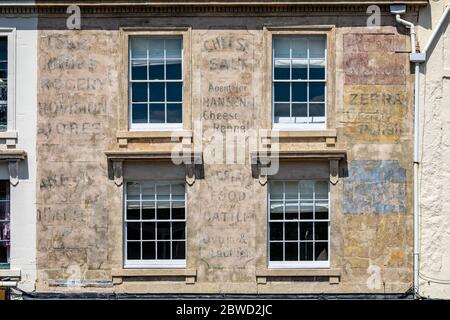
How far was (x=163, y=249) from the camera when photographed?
82.5 ft

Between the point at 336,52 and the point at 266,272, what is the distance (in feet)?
14.1

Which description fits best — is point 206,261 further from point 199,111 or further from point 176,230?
point 199,111

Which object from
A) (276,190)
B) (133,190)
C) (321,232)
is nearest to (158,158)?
(133,190)

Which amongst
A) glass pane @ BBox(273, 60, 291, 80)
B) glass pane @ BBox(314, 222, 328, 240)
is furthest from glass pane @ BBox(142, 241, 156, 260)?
glass pane @ BBox(273, 60, 291, 80)

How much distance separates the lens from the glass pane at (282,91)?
2516 cm

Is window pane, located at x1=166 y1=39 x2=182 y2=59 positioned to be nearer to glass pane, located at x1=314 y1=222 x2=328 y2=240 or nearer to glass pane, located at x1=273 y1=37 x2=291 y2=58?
glass pane, located at x1=273 y1=37 x2=291 y2=58

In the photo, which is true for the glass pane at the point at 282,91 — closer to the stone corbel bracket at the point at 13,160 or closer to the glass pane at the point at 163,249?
the glass pane at the point at 163,249

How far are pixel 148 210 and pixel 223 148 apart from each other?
1.82 meters

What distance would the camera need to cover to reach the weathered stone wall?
24.9 m

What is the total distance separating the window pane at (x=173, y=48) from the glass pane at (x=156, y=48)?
0.11 metres

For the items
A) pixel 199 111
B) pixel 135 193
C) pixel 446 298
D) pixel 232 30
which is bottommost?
pixel 446 298

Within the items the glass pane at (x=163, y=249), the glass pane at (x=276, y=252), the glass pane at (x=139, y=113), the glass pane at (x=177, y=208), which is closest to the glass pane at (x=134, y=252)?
the glass pane at (x=163, y=249)

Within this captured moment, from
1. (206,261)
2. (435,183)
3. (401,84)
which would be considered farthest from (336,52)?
(206,261)

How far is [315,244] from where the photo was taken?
987 inches
